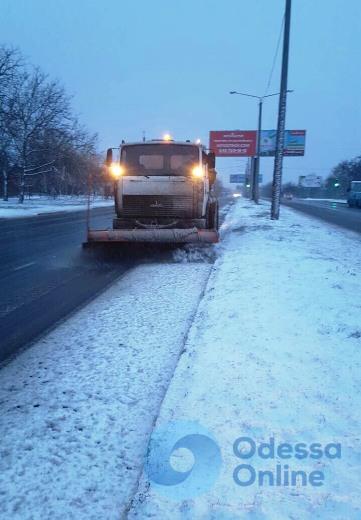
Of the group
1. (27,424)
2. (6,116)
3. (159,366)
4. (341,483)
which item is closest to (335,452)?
(341,483)

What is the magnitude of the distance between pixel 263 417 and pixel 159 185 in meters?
8.09

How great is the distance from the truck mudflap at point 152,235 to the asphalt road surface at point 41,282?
532 millimetres

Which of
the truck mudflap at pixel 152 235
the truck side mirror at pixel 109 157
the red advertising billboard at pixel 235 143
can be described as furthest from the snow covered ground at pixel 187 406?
the red advertising billboard at pixel 235 143

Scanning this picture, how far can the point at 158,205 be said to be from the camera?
1059 centimetres

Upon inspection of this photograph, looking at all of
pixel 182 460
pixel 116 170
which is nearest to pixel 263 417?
pixel 182 460

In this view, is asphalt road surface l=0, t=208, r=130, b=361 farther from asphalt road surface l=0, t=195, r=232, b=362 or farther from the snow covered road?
the snow covered road

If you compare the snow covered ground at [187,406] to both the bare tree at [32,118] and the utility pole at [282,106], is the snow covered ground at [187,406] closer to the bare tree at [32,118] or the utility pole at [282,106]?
the utility pole at [282,106]

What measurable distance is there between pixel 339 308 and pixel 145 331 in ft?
7.80

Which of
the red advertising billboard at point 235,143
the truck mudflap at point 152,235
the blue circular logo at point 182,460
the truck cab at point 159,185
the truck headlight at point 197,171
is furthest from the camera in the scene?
the red advertising billboard at point 235,143

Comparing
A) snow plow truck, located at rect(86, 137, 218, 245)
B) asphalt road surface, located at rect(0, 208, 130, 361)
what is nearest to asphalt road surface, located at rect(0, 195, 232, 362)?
asphalt road surface, located at rect(0, 208, 130, 361)

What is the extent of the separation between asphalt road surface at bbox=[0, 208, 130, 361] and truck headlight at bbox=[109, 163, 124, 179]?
2.07m

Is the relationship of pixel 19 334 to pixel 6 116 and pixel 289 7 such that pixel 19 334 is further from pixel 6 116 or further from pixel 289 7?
pixel 6 116

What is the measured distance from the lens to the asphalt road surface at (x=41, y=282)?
526cm

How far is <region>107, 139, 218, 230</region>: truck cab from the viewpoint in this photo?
10547mm
